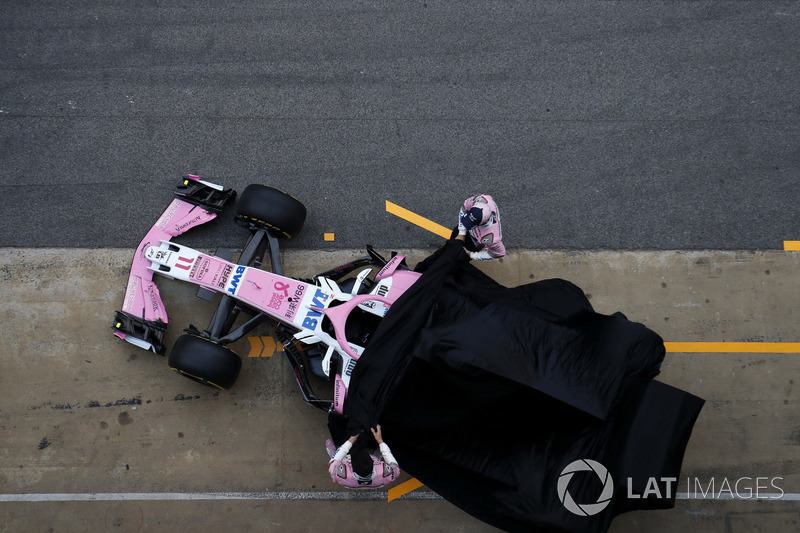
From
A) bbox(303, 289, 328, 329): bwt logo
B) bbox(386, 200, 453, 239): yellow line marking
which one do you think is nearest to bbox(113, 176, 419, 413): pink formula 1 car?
bbox(303, 289, 328, 329): bwt logo

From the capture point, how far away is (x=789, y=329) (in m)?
5.43

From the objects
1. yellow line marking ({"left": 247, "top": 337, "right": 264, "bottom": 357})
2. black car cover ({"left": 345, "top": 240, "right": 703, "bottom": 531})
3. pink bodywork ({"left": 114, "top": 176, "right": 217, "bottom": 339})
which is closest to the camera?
black car cover ({"left": 345, "top": 240, "right": 703, "bottom": 531})

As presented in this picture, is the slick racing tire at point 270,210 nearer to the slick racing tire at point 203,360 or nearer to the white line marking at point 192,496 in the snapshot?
the slick racing tire at point 203,360

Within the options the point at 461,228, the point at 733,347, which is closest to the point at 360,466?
the point at 461,228

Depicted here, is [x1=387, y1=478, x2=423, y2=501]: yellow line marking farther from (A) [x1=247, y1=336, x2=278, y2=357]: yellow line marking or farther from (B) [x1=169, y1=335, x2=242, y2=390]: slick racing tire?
(B) [x1=169, y1=335, x2=242, y2=390]: slick racing tire

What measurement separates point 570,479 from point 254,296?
302 centimetres

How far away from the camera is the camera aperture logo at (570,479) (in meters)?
3.81

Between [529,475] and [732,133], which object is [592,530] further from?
[732,133]

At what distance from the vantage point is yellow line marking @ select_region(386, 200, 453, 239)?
218 inches

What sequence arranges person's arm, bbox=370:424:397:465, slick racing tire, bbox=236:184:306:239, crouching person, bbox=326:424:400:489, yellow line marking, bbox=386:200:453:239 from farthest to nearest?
yellow line marking, bbox=386:200:453:239 < slick racing tire, bbox=236:184:306:239 < crouching person, bbox=326:424:400:489 < person's arm, bbox=370:424:397:465

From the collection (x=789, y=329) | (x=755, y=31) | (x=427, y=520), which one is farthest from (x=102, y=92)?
(x=789, y=329)

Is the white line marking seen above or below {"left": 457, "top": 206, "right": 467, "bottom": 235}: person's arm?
below

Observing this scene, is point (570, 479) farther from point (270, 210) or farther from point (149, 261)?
point (149, 261)

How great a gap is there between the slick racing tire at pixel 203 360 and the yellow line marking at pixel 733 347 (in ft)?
14.4
